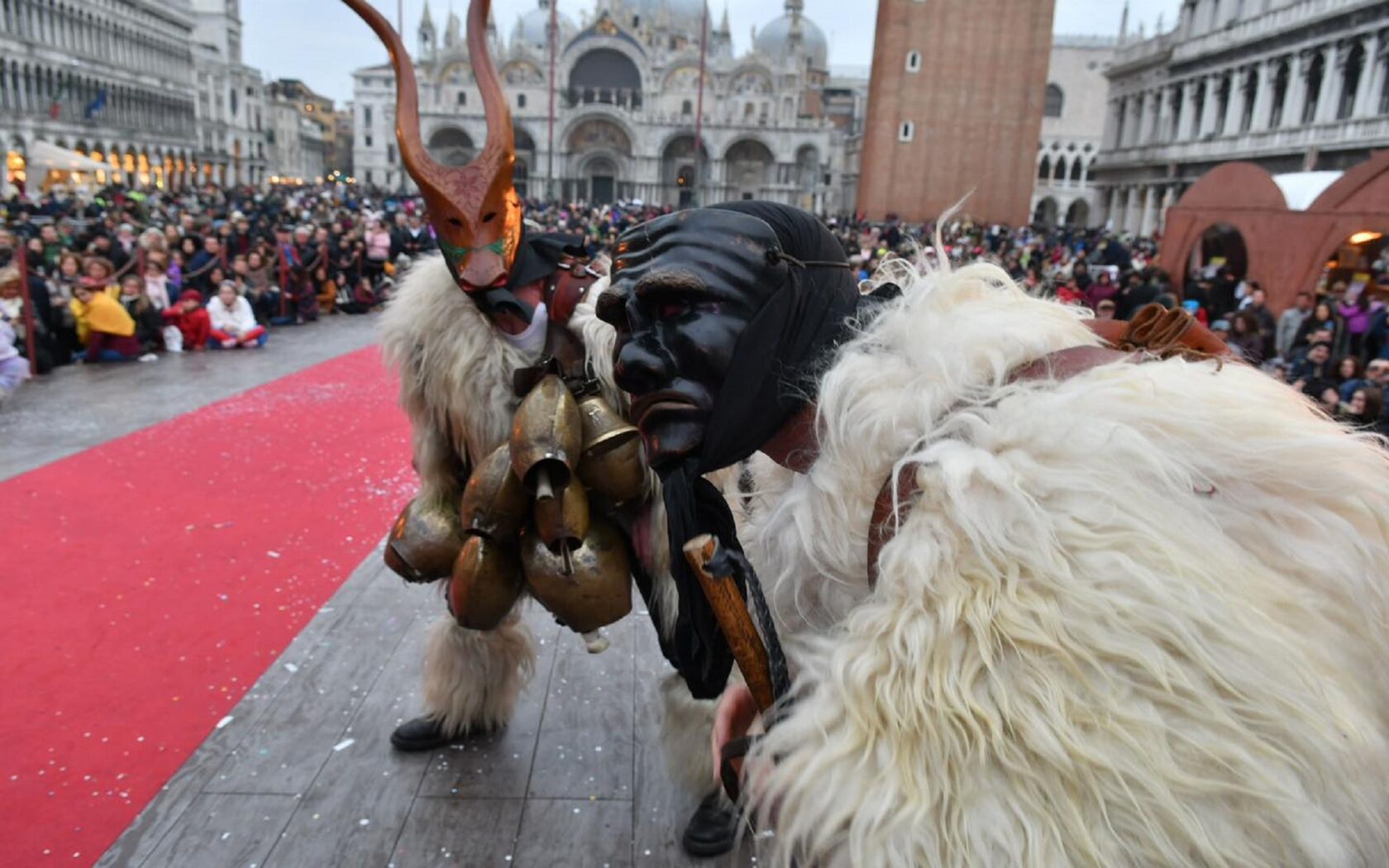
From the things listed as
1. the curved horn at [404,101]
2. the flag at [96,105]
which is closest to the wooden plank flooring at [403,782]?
the curved horn at [404,101]

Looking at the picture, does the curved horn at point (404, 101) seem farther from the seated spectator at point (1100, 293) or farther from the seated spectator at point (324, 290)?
the seated spectator at point (324, 290)

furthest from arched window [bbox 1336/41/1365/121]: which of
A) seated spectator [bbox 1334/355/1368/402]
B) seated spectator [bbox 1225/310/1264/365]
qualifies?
seated spectator [bbox 1334/355/1368/402]

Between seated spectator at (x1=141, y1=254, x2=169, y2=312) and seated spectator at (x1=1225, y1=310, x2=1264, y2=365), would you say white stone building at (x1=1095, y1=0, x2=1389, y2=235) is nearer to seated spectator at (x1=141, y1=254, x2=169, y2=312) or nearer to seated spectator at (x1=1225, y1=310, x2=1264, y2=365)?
seated spectator at (x1=1225, y1=310, x2=1264, y2=365)

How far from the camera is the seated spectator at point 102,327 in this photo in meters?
8.66

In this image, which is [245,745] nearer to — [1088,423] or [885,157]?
[1088,423]

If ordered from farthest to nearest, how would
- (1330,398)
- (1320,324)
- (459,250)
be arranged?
(1320,324)
(1330,398)
(459,250)

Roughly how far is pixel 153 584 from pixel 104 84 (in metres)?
67.5

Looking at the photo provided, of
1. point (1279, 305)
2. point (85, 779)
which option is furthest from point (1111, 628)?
point (1279, 305)

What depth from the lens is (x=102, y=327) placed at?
8.71m

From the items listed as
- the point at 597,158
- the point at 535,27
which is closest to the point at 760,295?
the point at 597,158

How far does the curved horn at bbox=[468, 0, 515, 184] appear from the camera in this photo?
247 cm

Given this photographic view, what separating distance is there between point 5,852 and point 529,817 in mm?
1457

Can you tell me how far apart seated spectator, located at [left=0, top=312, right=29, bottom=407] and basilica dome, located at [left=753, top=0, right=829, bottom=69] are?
249 feet

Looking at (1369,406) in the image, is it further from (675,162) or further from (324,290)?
(675,162)
